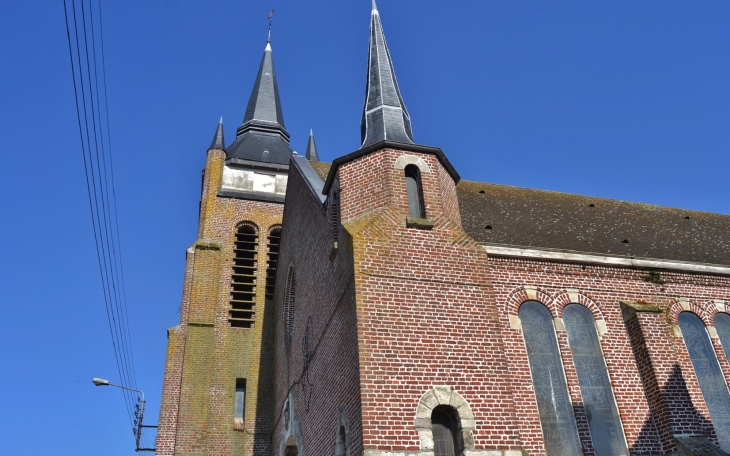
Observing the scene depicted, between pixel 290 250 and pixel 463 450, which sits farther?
pixel 290 250

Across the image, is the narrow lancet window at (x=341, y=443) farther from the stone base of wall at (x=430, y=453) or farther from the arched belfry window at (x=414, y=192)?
the arched belfry window at (x=414, y=192)

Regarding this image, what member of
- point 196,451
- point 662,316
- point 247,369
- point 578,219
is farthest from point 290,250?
point 662,316

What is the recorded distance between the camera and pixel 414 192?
10.9 m

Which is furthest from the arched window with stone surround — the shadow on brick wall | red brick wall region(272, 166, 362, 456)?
the shadow on brick wall

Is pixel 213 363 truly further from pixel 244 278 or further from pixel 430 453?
pixel 430 453

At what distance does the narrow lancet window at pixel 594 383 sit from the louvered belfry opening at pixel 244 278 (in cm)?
1107

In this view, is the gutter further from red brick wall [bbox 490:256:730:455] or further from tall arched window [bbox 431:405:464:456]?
tall arched window [bbox 431:405:464:456]

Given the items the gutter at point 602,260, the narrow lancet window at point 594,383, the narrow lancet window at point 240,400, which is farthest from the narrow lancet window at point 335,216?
the narrow lancet window at point 240,400

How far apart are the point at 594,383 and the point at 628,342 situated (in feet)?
3.72

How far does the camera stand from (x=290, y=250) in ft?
54.2

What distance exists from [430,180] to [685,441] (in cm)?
593

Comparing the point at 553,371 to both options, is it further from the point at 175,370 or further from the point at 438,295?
the point at 175,370

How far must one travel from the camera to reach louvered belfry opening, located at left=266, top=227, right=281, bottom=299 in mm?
20734

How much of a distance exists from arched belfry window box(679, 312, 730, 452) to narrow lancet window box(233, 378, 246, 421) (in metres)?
11.6
